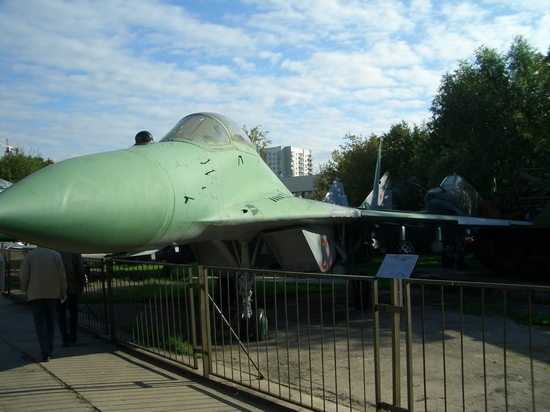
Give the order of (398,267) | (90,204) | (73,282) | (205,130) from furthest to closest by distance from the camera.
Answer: (73,282) < (205,130) < (398,267) < (90,204)

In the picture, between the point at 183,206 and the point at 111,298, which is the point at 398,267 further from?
the point at 111,298

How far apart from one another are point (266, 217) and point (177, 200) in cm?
159

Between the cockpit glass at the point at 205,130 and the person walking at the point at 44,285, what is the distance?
2.12m

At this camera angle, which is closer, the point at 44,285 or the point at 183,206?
the point at 183,206

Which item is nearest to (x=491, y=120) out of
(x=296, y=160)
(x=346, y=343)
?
(x=346, y=343)

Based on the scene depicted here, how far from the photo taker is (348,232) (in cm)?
959

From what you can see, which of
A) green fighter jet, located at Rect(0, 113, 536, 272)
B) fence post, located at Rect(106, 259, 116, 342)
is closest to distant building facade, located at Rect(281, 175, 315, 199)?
green fighter jet, located at Rect(0, 113, 536, 272)

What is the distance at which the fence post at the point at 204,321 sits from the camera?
506cm

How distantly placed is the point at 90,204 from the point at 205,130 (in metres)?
2.80

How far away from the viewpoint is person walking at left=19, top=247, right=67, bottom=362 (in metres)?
6.04

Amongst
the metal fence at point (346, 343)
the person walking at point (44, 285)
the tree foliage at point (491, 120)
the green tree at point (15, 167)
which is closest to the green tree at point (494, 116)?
the tree foliage at point (491, 120)

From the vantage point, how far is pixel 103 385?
4938mm

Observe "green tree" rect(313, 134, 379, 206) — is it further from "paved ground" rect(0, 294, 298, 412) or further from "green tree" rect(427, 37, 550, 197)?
"paved ground" rect(0, 294, 298, 412)

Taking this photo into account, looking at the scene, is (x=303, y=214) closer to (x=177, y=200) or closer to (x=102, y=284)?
(x=177, y=200)
